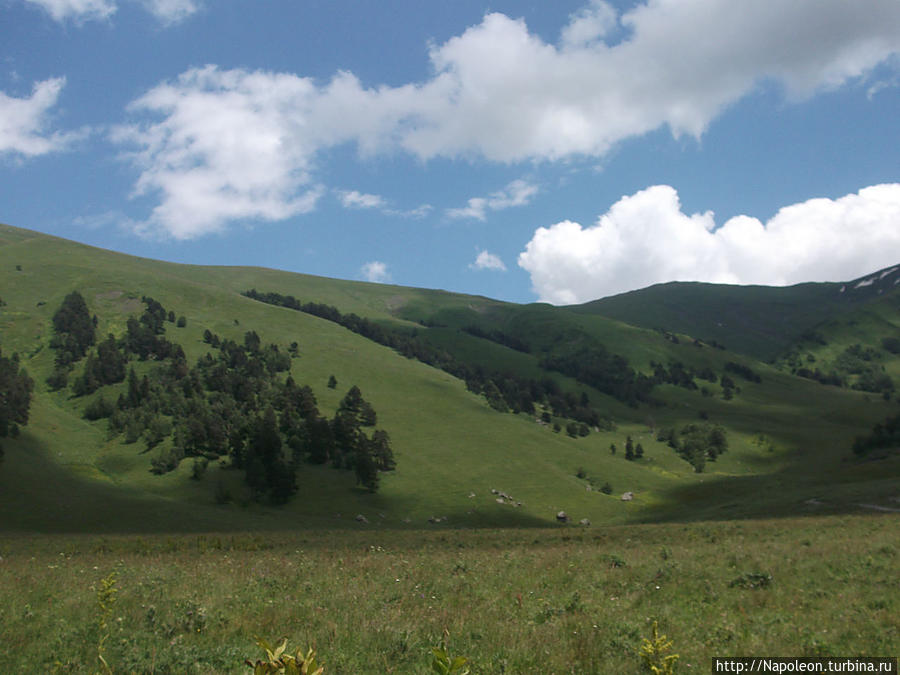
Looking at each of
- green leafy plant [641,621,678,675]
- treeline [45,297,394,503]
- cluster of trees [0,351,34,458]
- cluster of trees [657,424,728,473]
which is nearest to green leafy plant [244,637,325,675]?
green leafy plant [641,621,678,675]

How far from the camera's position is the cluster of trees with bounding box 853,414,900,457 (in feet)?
354

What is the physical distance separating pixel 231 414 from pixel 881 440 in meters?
140

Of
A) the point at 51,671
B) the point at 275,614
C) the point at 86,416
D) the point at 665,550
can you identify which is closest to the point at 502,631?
the point at 275,614

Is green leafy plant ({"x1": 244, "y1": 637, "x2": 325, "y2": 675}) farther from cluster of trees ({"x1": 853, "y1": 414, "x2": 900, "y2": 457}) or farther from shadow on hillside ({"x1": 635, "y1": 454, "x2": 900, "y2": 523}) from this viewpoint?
cluster of trees ({"x1": 853, "y1": 414, "x2": 900, "y2": 457})

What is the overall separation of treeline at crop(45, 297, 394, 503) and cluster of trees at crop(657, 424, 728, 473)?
3536 inches

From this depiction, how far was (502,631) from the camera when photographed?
400 inches

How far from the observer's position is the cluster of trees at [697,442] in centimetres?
14819

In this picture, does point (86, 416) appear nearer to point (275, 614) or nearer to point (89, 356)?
point (89, 356)

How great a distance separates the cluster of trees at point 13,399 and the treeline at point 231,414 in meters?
14.1

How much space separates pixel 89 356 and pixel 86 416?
34.9 meters

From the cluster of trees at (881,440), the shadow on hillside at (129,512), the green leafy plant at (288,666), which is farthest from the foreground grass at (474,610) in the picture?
the cluster of trees at (881,440)

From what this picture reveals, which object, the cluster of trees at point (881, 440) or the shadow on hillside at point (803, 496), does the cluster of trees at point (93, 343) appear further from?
the cluster of trees at point (881, 440)

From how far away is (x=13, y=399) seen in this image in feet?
327

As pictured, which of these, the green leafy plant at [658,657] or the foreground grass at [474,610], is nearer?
the green leafy plant at [658,657]
